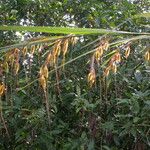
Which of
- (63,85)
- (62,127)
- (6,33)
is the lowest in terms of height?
(62,127)

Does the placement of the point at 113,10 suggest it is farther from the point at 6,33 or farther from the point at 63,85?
the point at 63,85

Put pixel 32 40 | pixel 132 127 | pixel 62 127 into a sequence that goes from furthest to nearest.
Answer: pixel 62 127, pixel 132 127, pixel 32 40

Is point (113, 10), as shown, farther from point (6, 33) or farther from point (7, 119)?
point (7, 119)


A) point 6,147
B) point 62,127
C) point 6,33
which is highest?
point 6,33

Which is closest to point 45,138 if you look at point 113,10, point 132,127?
point 132,127

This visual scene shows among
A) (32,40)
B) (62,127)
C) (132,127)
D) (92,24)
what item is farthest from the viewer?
(92,24)

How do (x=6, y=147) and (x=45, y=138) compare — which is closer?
(x=45, y=138)

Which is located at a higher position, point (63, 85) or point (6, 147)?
point (63, 85)

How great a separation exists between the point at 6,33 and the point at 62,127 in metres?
1.26

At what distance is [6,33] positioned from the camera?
3484 millimetres

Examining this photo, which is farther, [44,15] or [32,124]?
[44,15]

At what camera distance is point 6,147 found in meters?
2.66

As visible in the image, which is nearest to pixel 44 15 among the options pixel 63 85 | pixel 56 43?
pixel 63 85

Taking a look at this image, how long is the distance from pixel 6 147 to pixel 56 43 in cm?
192
